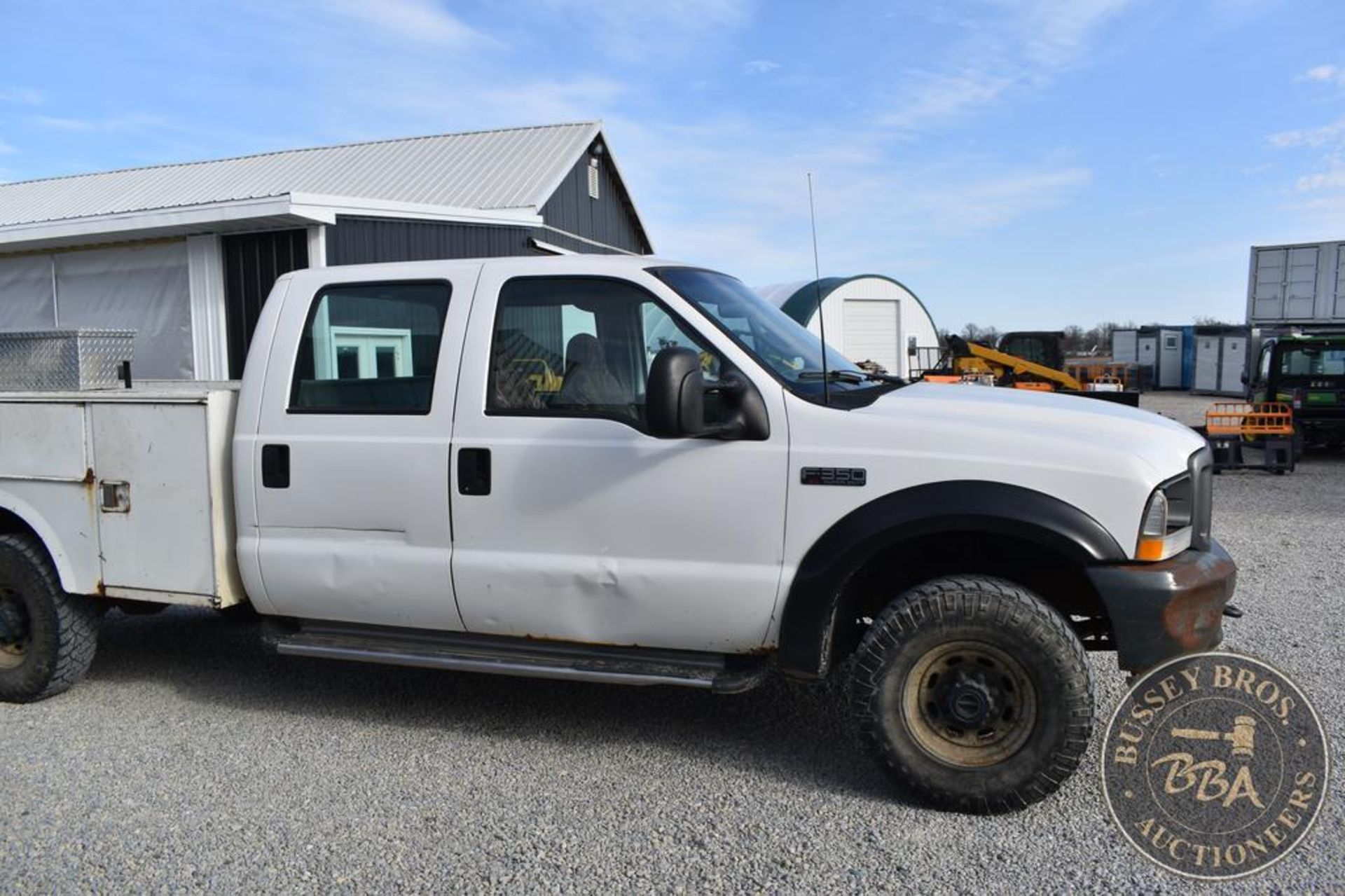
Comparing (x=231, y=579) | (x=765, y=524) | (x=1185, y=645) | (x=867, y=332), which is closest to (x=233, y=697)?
(x=231, y=579)

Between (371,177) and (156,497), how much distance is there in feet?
56.6

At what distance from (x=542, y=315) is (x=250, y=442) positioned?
1430mm

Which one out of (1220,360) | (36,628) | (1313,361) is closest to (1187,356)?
(1220,360)

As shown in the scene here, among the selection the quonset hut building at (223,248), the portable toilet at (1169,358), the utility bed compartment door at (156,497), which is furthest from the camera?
the portable toilet at (1169,358)

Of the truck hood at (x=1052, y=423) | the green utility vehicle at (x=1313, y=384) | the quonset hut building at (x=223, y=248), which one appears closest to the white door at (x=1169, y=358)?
the green utility vehicle at (x=1313, y=384)

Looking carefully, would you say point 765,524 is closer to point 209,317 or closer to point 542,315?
point 542,315

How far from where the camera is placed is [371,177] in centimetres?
2034

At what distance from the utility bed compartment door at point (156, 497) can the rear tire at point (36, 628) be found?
1.27 feet

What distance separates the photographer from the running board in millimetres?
3816

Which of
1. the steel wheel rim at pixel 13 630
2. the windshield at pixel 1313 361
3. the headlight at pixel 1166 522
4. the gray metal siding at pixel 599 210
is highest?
the gray metal siding at pixel 599 210

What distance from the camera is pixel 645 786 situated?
390 centimetres

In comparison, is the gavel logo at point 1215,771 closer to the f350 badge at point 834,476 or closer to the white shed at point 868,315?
the f350 badge at point 834,476

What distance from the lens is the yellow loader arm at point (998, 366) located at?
64.0ft

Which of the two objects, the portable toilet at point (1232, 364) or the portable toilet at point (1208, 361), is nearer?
the portable toilet at point (1232, 364)
